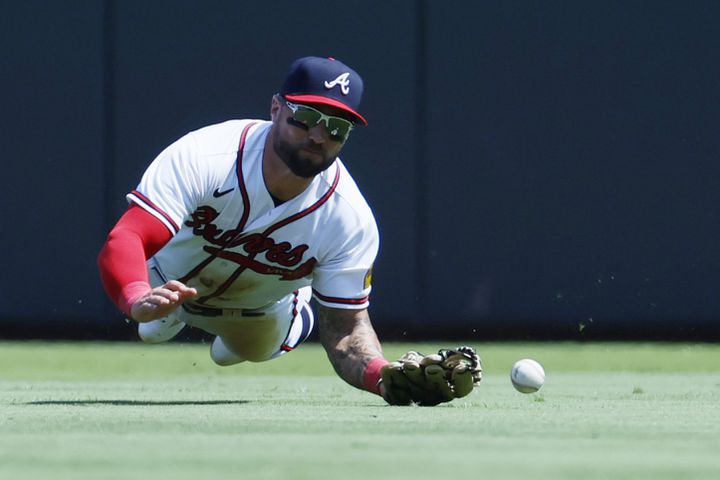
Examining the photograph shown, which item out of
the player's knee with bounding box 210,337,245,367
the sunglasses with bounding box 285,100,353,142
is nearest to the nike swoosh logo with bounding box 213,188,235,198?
the sunglasses with bounding box 285,100,353,142

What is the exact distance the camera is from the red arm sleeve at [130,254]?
158 inches

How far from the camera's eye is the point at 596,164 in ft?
30.1

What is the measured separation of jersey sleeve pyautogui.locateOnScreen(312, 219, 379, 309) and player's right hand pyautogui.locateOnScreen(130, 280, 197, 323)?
1.07 metres

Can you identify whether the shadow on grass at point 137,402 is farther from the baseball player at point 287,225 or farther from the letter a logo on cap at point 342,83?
the letter a logo on cap at point 342,83

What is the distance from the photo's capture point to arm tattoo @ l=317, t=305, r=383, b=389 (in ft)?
15.2

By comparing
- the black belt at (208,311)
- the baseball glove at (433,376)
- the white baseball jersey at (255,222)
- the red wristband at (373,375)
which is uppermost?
the white baseball jersey at (255,222)

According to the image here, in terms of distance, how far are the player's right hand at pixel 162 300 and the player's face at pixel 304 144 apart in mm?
912

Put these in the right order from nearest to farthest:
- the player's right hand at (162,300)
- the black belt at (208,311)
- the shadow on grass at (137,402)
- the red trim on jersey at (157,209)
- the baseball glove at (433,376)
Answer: the player's right hand at (162,300), the baseball glove at (433,376), the red trim on jersey at (157,209), the shadow on grass at (137,402), the black belt at (208,311)

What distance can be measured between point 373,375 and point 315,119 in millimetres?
818

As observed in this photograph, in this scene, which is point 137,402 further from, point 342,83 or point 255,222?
point 342,83

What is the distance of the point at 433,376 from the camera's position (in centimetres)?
413

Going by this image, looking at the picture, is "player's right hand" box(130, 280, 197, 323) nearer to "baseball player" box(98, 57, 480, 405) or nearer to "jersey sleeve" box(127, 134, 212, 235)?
"baseball player" box(98, 57, 480, 405)

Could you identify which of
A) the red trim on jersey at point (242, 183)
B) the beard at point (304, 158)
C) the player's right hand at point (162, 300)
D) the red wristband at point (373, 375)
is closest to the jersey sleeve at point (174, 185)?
the red trim on jersey at point (242, 183)

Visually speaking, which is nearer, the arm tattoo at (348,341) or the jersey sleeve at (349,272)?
the arm tattoo at (348,341)
